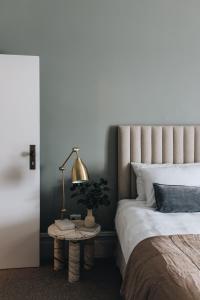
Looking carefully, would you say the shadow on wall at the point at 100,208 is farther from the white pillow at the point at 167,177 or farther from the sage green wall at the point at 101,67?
the white pillow at the point at 167,177

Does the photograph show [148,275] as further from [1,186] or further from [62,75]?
[62,75]

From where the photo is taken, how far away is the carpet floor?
2.64 metres

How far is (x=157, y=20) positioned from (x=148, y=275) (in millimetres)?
2475

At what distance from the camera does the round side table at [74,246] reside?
9.12ft

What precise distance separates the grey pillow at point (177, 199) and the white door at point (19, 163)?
1099 millimetres

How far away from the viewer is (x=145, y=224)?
2482 mm

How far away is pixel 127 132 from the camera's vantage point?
3.26m

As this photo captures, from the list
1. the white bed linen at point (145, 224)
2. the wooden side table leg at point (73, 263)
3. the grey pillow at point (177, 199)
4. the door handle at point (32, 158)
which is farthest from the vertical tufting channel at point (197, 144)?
the door handle at point (32, 158)

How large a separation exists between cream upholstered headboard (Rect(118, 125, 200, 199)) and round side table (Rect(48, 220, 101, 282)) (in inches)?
22.1

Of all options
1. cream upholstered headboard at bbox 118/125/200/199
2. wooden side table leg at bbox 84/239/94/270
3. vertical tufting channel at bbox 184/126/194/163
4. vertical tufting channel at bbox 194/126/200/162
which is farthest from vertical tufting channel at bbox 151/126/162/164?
wooden side table leg at bbox 84/239/94/270

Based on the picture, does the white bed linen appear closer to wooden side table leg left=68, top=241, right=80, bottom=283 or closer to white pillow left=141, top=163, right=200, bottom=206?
white pillow left=141, top=163, right=200, bottom=206

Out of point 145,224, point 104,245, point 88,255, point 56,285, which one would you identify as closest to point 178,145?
point 145,224

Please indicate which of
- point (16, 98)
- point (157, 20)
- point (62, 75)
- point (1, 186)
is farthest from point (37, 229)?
point (157, 20)

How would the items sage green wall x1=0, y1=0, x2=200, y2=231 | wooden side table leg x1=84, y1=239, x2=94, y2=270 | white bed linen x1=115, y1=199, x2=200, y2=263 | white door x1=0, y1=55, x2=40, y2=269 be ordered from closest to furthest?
white bed linen x1=115, y1=199, x2=200, y2=263, white door x1=0, y1=55, x2=40, y2=269, wooden side table leg x1=84, y1=239, x2=94, y2=270, sage green wall x1=0, y1=0, x2=200, y2=231
